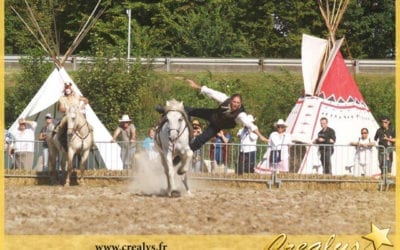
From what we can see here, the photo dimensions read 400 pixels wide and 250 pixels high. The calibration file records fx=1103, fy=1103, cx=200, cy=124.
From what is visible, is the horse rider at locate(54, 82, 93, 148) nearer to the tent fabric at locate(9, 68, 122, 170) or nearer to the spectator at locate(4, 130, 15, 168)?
the spectator at locate(4, 130, 15, 168)

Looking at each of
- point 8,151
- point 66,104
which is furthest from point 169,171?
point 8,151

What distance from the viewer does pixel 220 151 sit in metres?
19.4

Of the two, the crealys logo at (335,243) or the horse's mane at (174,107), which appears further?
the horse's mane at (174,107)

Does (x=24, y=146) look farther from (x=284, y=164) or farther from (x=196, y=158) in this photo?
(x=284, y=164)

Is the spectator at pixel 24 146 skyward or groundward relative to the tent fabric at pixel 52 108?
groundward

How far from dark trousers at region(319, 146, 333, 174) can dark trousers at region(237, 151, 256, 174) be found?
1.22 metres

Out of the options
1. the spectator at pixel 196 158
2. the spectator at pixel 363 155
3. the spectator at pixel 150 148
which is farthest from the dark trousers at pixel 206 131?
the spectator at pixel 363 155

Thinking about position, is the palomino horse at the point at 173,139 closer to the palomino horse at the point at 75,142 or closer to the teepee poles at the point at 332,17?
the palomino horse at the point at 75,142

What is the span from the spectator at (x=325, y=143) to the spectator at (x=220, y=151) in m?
1.65

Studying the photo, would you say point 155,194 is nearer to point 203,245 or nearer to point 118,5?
point 203,245

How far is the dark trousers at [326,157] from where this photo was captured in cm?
1941

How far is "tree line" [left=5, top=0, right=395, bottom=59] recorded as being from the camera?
38.7 m

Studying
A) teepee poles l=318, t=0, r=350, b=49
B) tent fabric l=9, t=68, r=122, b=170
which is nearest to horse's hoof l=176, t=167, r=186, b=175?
tent fabric l=9, t=68, r=122, b=170

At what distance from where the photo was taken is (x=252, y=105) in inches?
1265
